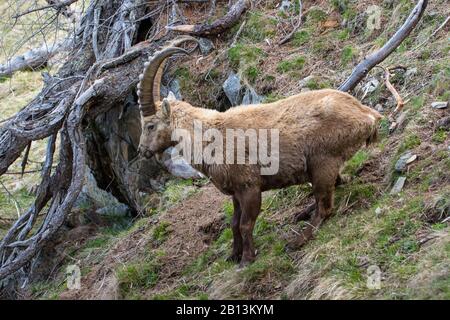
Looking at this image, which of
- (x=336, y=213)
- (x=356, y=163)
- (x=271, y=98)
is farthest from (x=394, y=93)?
(x=271, y=98)

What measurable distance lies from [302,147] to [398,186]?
1139mm

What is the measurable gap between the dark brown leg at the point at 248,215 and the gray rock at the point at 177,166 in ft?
10.8

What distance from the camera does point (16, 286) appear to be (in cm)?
1090

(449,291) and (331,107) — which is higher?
(331,107)

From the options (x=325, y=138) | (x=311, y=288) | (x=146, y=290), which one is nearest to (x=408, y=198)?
(x=325, y=138)

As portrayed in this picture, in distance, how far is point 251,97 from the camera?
1040 centimetres

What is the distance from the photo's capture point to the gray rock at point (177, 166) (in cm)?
1059

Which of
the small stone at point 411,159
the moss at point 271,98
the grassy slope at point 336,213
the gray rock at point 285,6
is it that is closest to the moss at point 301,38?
the grassy slope at point 336,213

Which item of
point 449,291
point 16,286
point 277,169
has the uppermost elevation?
point 277,169

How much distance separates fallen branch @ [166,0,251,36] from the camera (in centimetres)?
1116

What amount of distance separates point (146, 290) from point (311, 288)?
2303 mm
